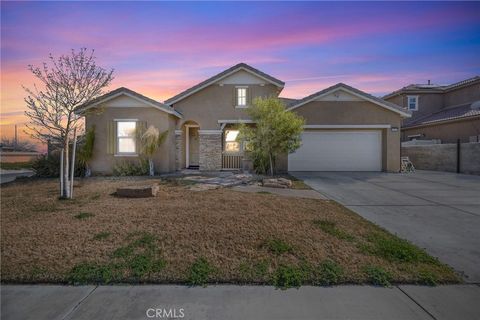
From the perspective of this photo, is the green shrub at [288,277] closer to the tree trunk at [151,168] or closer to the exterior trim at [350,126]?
the tree trunk at [151,168]

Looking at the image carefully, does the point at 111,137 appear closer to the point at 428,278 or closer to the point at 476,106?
the point at 428,278

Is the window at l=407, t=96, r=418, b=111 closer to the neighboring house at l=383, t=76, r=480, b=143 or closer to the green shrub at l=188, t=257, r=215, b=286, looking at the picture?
the neighboring house at l=383, t=76, r=480, b=143

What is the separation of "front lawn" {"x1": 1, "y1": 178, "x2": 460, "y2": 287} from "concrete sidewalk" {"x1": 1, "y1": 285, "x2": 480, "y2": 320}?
0.58ft

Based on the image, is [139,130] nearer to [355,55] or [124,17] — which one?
[124,17]

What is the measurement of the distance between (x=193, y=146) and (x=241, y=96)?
5.00m

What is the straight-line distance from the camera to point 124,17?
381 inches

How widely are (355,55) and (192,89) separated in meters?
9.51

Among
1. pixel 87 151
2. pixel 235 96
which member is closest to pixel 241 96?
pixel 235 96

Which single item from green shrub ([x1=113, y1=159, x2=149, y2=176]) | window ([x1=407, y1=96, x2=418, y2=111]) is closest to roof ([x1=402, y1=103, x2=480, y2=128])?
window ([x1=407, y1=96, x2=418, y2=111])

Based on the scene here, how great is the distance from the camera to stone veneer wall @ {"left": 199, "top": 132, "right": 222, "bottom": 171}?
16500 millimetres

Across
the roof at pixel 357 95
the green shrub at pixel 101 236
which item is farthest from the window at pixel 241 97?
the green shrub at pixel 101 236

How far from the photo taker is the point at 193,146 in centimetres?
1861

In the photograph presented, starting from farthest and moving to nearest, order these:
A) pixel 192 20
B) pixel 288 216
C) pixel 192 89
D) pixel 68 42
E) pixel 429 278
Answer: pixel 192 89
pixel 192 20
pixel 68 42
pixel 288 216
pixel 429 278

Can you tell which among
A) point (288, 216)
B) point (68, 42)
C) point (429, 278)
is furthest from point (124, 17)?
point (429, 278)
